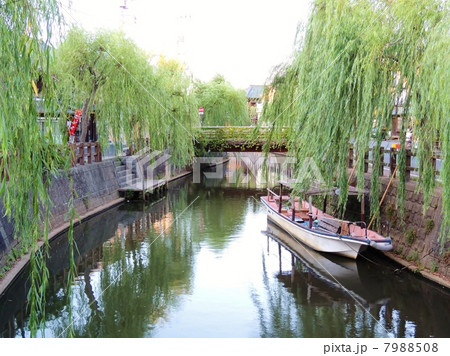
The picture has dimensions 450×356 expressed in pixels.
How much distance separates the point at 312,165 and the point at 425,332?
5132 mm

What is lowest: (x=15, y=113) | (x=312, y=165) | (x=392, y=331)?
(x=392, y=331)

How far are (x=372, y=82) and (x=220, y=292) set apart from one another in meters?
4.88

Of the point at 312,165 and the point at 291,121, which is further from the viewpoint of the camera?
the point at 291,121

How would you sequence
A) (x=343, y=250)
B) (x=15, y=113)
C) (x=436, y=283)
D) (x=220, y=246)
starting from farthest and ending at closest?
1. (x=220, y=246)
2. (x=343, y=250)
3. (x=436, y=283)
4. (x=15, y=113)

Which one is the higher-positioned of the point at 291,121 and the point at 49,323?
the point at 291,121

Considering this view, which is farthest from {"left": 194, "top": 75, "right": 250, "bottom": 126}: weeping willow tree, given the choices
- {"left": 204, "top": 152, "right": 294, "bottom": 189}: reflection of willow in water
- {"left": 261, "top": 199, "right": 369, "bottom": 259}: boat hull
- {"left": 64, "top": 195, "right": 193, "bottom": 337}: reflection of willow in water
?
{"left": 261, "top": 199, "right": 369, "bottom": 259}: boat hull

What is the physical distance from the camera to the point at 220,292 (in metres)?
9.91

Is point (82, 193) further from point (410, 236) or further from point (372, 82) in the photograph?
point (372, 82)

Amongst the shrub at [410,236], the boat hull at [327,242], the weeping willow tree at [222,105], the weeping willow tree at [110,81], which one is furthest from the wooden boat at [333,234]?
the weeping willow tree at [222,105]

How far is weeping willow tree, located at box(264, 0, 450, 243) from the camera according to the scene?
826 cm

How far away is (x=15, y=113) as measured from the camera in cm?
443

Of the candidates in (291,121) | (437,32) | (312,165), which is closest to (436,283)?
(312,165)

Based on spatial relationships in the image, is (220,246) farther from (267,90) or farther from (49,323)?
(49,323)

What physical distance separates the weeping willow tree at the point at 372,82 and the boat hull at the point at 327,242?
98 centimetres
